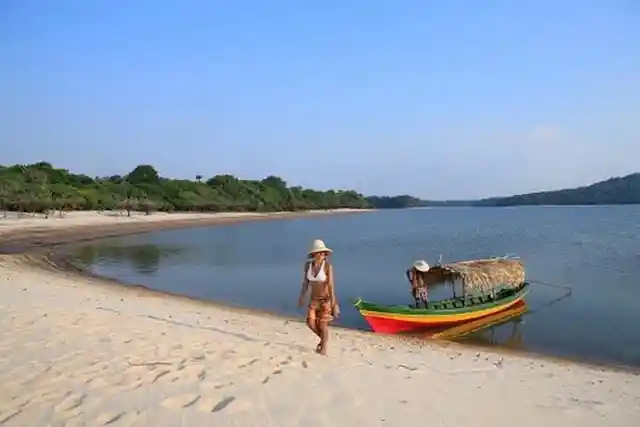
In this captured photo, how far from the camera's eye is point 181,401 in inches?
201

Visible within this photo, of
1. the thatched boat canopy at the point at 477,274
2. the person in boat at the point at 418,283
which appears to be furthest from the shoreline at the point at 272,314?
the thatched boat canopy at the point at 477,274

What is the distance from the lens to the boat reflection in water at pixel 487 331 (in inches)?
558

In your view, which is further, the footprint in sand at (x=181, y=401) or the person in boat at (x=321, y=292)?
the person in boat at (x=321, y=292)

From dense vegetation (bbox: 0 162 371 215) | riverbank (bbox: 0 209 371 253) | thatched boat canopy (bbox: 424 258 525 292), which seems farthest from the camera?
dense vegetation (bbox: 0 162 371 215)

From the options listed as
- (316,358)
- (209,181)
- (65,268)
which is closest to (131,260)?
(65,268)

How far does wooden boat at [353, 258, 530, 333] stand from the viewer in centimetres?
1364

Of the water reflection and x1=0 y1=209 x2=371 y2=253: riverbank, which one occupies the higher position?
x1=0 y1=209 x2=371 y2=253: riverbank

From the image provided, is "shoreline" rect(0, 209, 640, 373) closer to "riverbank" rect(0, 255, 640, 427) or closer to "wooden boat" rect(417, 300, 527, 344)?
"wooden boat" rect(417, 300, 527, 344)

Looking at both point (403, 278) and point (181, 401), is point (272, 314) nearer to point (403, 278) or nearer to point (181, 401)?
point (403, 278)

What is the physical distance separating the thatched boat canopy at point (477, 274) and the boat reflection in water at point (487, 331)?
3.29 feet

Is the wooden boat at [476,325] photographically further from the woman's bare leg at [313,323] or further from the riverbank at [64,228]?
the riverbank at [64,228]

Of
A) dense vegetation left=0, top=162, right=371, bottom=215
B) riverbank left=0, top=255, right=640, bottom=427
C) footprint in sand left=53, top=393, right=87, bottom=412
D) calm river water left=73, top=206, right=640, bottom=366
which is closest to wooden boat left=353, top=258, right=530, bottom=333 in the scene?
calm river water left=73, top=206, right=640, bottom=366

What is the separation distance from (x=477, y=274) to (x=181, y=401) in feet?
43.9

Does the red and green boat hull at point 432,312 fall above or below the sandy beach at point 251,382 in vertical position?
below
